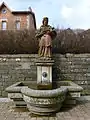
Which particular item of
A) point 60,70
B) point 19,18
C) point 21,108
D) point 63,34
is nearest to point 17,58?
point 60,70

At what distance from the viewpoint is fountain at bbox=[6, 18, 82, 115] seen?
14.9 feet

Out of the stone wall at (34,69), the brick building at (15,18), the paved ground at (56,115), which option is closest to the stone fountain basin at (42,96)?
the paved ground at (56,115)

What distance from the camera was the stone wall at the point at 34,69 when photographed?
797 cm

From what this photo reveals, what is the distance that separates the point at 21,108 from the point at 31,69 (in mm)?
2881

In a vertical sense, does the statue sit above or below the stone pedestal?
above

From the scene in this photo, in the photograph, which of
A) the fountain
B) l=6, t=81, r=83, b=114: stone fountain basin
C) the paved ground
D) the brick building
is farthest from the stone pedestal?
the brick building

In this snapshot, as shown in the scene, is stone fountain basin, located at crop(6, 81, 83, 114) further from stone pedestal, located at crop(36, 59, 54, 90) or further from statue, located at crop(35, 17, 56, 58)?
statue, located at crop(35, 17, 56, 58)

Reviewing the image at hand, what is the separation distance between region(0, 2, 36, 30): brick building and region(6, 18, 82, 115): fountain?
65.8 feet

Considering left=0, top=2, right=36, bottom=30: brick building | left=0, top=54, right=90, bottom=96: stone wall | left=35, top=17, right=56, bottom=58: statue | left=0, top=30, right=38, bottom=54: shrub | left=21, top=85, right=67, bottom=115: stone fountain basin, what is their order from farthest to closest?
left=0, top=2, right=36, bottom=30: brick building, left=0, top=30, right=38, bottom=54: shrub, left=0, top=54, right=90, bottom=96: stone wall, left=35, top=17, right=56, bottom=58: statue, left=21, top=85, right=67, bottom=115: stone fountain basin

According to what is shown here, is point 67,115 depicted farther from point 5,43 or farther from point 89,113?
point 5,43

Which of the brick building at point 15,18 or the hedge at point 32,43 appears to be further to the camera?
the brick building at point 15,18

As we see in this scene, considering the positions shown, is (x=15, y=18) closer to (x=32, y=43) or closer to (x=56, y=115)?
(x=32, y=43)

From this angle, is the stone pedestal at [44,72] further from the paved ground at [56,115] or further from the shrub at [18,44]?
the shrub at [18,44]

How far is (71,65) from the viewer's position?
806 cm
